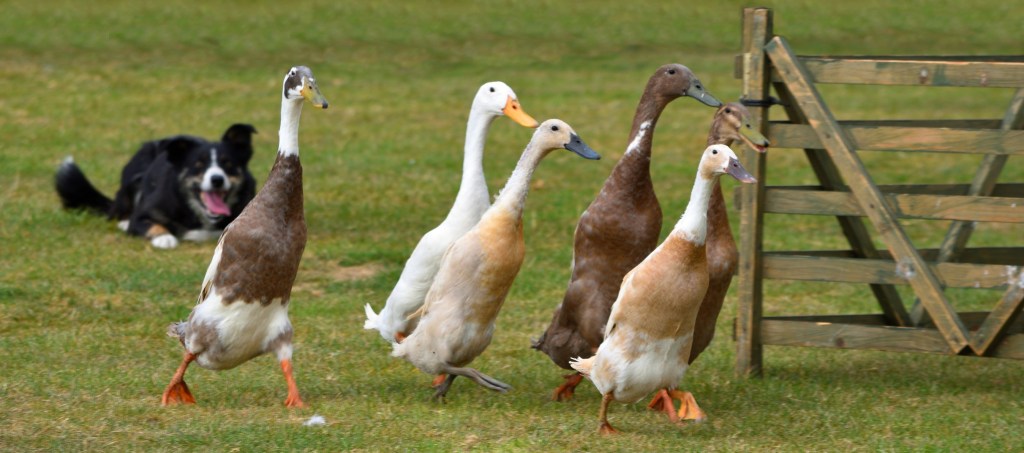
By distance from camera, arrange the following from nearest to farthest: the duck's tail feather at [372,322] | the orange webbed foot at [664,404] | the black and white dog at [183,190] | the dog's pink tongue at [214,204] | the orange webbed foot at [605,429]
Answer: the orange webbed foot at [605,429] < the orange webbed foot at [664,404] < the duck's tail feather at [372,322] < the black and white dog at [183,190] < the dog's pink tongue at [214,204]

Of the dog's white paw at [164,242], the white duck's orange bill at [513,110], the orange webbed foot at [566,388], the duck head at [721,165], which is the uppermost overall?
the white duck's orange bill at [513,110]

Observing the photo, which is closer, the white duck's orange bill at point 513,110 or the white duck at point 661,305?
the white duck at point 661,305

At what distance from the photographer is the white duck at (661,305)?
6.10m

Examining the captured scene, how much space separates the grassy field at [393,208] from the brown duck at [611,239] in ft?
1.28

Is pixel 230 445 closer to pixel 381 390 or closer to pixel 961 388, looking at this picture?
pixel 381 390

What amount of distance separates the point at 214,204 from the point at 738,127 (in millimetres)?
6383

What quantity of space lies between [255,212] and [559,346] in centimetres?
169

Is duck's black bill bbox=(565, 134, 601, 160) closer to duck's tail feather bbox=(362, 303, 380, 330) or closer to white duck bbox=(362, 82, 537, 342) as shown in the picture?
white duck bbox=(362, 82, 537, 342)

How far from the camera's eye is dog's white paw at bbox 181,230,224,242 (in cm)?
1195

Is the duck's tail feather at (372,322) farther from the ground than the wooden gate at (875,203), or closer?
closer

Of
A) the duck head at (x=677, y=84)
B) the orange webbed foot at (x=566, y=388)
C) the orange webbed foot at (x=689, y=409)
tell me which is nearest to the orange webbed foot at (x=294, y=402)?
the orange webbed foot at (x=566, y=388)

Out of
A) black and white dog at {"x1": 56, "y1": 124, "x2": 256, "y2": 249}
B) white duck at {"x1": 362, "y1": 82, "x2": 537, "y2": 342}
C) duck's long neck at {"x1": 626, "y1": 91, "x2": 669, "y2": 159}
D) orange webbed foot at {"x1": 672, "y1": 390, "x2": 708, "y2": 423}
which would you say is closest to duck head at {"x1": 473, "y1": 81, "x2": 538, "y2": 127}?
white duck at {"x1": 362, "y1": 82, "x2": 537, "y2": 342}

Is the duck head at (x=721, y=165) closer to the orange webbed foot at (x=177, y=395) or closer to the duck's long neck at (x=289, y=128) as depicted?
the duck's long neck at (x=289, y=128)

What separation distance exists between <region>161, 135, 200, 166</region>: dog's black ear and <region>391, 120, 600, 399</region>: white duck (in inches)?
232
